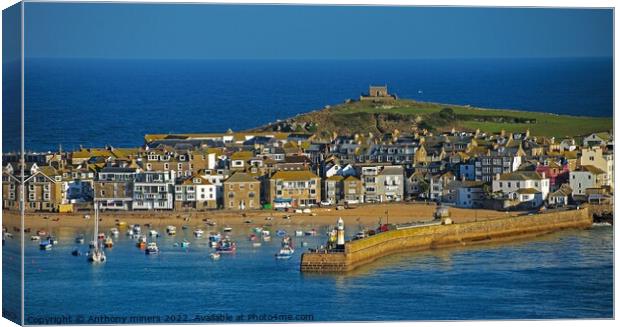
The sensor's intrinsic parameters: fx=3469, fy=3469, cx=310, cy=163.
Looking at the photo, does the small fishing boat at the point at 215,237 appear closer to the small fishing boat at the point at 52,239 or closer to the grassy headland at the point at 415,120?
the small fishing boat at the point at 52,239

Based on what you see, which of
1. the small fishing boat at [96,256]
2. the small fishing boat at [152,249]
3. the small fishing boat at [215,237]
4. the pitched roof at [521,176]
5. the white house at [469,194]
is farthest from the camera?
the pitched roof at [521,176]

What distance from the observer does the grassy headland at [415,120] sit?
40.8 m

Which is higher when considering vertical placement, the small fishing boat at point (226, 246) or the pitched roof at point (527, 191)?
the pitched roof at point (527, 191)

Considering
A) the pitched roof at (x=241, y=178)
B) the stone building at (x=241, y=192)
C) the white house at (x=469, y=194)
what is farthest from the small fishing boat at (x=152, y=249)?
the white house at (x=469, y=194)

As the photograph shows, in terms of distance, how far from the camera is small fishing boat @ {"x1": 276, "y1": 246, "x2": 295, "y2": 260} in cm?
3609

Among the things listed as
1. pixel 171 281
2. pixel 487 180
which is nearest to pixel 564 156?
pixel 487 180

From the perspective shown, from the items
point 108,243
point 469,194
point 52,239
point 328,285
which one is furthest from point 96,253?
point 469,194

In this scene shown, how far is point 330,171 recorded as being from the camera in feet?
132

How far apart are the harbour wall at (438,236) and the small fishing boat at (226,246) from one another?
4.30 feet

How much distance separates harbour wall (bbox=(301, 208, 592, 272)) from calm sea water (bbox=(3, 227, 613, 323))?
0.20m

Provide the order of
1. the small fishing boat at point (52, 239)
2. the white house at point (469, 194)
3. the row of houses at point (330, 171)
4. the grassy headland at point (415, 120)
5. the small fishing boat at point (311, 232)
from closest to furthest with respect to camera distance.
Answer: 1. the small fishing boat at point (52, 239)
2. the small fishing boat at point (311, 232)
3. the row of houses at point (330, 171)
4. the white house at point (469, 194)
5. the grassy headland at point (415, 120)

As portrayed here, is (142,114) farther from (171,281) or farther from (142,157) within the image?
(171,281)

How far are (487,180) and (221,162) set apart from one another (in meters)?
3.09

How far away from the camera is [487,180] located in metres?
40.0
